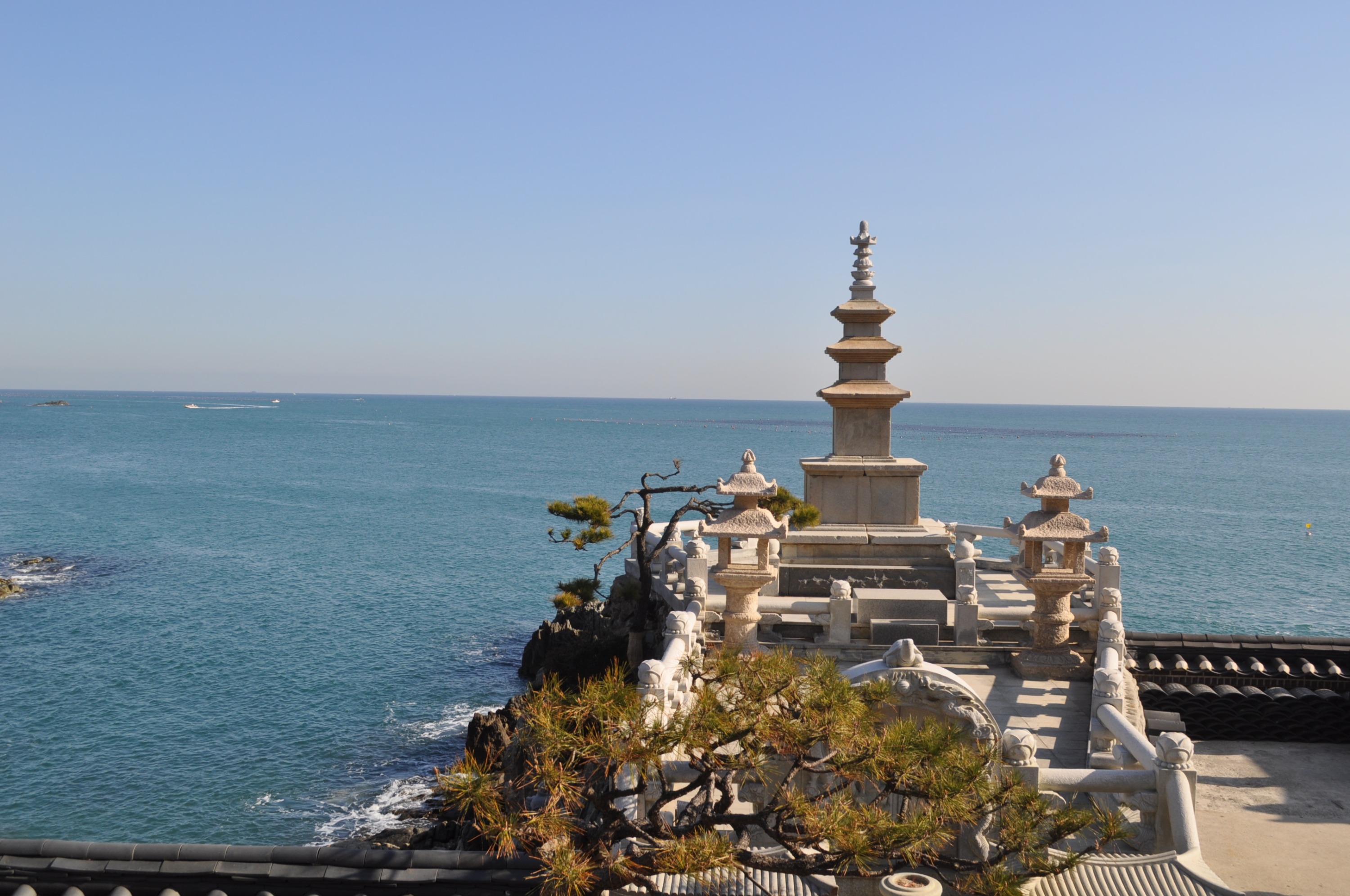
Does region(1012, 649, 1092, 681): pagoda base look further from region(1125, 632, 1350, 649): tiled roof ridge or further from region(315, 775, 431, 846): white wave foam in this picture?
region(315, 775, 431, 846): white wave foam

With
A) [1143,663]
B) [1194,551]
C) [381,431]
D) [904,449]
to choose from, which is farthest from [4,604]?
[381,431]

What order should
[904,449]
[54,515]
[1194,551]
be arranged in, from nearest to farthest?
1. [1194,551]
2. [54,515]
3. [904,449]

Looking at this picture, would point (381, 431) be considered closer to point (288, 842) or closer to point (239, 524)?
point (239, 524)

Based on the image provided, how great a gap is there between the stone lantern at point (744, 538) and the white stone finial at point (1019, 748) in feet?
24.7

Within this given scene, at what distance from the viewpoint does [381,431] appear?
193500mm

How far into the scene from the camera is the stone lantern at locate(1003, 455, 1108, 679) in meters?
15.8

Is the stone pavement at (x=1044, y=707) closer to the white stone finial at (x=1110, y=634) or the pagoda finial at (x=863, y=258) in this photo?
the white stone finial at (x=1110, y=634)

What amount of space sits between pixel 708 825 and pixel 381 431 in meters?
196

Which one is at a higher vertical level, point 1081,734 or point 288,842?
point 1081,734

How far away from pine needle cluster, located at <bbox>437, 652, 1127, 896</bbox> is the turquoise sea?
1860cm

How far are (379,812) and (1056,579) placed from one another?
1711 cm

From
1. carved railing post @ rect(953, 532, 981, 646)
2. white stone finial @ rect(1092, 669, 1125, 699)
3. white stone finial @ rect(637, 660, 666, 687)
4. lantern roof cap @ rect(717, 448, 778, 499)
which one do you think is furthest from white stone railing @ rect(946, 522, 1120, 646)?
white stone finial @ rect(637, 660, 666, 687)

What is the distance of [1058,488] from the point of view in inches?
626

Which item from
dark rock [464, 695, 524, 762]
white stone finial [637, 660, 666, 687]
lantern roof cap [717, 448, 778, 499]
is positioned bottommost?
dark rock [464, 695, 524, 762]
